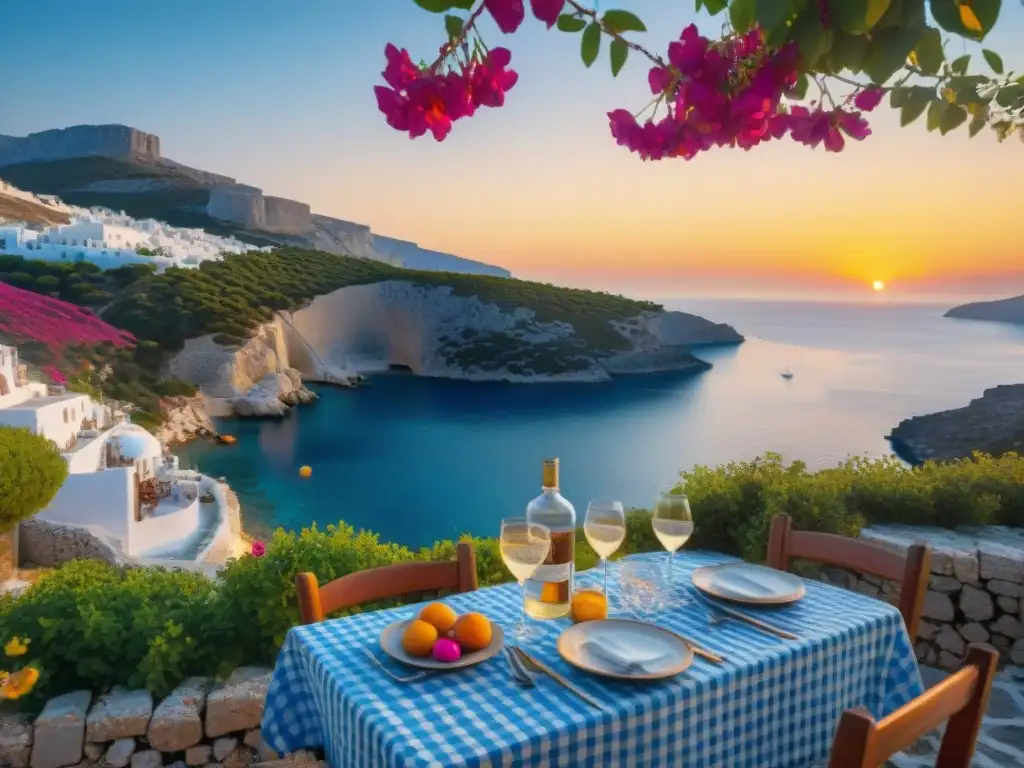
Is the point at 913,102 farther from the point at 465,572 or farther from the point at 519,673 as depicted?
the point at 465,572

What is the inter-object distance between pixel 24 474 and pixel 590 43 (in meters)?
11.2

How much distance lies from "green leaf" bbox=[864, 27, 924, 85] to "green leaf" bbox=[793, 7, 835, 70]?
0.15ft

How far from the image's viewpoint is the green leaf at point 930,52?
791 mm

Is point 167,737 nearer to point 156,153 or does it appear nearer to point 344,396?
point 344,396

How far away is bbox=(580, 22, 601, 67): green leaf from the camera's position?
89 centimetres

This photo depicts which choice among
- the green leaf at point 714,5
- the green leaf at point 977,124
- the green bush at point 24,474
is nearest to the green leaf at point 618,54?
the green leaf at point 714,5

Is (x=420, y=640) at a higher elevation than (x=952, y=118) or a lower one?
lower

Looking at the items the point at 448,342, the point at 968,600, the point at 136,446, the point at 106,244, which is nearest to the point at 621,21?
the point at 968,600

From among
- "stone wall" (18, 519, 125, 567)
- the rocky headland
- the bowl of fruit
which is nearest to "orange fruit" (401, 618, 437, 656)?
the bowl of fruit

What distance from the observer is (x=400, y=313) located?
48.2 metres

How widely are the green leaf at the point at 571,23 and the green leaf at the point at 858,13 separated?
300mm

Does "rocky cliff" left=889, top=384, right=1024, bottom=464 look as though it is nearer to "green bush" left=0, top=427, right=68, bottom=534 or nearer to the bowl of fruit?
"green bush" left=0, top=427, right=68, bottom=534

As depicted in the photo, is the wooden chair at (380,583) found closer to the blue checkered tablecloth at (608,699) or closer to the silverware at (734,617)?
the blue checkered tablecloth at (608,699)

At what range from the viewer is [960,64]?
3.47ft
